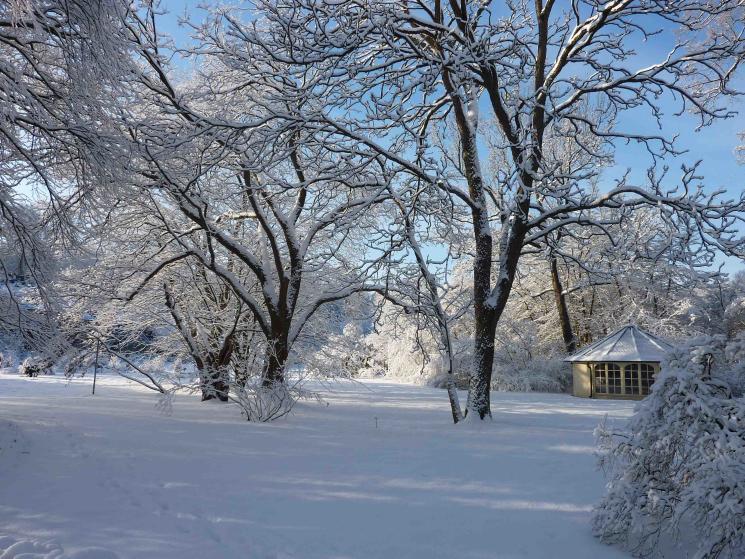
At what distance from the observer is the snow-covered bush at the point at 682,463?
2.93 metres

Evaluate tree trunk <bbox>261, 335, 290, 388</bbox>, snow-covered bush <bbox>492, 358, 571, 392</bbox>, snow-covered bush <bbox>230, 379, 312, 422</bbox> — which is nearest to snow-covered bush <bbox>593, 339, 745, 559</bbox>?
snow-covered bush <bbox>230, 379, 312, 422</bbox>

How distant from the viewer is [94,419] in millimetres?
8758

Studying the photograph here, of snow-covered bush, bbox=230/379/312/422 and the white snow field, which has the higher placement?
snow-covered bush, bbox=230/379/312/422

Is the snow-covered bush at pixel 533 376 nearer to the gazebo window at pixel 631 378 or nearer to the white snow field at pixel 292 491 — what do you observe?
the gazebo window at pixel 631 378

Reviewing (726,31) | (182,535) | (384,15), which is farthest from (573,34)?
(182,535)

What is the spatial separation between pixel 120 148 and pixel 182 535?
197 inches

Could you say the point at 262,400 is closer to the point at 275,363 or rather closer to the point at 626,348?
the point at 275,363

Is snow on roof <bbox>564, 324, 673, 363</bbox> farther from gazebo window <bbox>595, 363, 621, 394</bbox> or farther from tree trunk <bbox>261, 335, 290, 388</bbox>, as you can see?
tree trunk <bbox>261, 335, 290, 388</bbox>

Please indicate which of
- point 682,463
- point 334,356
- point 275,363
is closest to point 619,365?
point 334,356

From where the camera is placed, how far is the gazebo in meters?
18.8

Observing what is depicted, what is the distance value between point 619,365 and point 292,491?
1795 cm

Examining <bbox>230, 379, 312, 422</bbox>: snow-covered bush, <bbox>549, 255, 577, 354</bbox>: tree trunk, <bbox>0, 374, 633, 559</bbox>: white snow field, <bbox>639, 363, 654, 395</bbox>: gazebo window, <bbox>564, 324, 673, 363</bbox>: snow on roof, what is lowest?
<bbox>0, 374, 633, 559</bbox>: white snow field

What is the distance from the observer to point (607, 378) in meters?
19.7

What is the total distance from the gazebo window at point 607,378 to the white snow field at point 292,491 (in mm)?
12784
